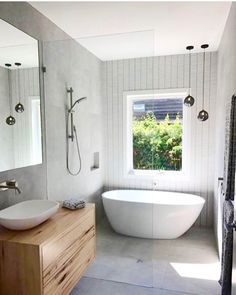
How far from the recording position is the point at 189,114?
4.09 m

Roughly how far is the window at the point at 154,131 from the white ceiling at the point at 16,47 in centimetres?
181

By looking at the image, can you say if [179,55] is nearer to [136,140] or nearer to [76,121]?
[136,140]

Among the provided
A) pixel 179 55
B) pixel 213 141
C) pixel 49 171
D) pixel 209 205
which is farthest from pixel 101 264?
pixel 179 55

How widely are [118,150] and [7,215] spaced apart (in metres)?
2.35

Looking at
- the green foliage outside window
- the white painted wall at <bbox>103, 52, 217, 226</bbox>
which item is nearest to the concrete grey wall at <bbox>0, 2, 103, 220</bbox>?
the white painted wall at <bbox>103, 52, 217, 226</bbox>

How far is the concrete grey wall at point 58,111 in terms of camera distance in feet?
7.97

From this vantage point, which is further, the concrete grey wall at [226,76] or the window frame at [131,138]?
the window frame at [131,138]

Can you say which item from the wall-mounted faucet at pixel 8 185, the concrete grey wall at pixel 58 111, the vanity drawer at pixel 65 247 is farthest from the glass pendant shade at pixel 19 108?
the vanity drawer at pixel 65 247

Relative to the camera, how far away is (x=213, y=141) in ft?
13.2

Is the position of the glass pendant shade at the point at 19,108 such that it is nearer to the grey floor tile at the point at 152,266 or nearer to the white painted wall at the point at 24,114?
the white painted wall at the point at 24,114

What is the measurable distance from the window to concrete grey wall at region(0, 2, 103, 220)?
0.52 meters

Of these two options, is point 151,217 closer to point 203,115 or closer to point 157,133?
point 157,133

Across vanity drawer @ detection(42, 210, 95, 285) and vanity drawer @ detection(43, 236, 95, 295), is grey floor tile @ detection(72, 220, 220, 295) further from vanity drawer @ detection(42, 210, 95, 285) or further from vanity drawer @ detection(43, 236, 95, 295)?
vanity drawer @ detection(42, 210, 95, 285)

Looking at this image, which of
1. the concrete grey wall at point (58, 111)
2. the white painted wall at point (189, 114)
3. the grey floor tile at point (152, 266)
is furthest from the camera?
the white painted wall at point (189, 114)
